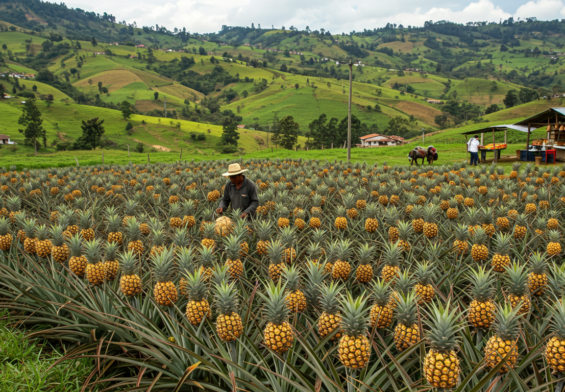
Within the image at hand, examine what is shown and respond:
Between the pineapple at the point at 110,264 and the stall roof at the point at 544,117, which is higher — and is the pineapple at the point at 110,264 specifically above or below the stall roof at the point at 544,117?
below

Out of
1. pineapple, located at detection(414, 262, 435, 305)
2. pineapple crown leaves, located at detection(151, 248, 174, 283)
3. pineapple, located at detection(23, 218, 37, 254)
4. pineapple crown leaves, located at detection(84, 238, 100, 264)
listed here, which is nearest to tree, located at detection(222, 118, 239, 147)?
pineapple, located at detection(23, 218, 37, 254)

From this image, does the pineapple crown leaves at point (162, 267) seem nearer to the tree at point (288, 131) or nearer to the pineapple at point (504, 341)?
the pineapple at point (504, 341)

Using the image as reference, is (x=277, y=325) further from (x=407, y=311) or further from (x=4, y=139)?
(x=4, y=139)

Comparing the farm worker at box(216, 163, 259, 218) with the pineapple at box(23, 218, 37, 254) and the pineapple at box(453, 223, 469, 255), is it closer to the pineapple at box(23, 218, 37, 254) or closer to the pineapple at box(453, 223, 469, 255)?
the pineapple at box(23, 218, 37, 254)

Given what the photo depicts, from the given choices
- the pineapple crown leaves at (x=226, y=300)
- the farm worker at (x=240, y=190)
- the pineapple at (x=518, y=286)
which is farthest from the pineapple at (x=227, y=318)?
the farm worker at (x=240, y=190)

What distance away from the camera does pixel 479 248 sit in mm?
4594

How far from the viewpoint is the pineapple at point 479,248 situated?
4.56 m

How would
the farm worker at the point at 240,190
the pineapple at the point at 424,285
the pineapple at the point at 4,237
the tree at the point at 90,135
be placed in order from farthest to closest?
the tree at the point at 90,135 < the farm worker at the point at 240,190 < the pineapple at the point at 4,237 < the pineapple at the point at 424,285

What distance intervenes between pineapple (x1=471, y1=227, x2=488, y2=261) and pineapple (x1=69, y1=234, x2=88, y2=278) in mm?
5159

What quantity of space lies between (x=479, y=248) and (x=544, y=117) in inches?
1145

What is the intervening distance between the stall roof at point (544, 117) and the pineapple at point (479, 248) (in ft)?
84.8

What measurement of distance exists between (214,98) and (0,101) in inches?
4021

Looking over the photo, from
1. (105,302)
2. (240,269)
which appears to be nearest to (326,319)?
(240,269)

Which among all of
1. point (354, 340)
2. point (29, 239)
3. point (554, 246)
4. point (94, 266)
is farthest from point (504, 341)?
point (29, 239)
